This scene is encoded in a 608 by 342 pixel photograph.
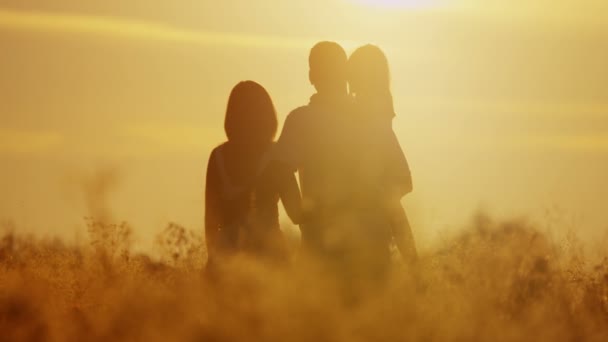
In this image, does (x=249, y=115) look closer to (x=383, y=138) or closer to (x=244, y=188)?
(x=244, y=188)

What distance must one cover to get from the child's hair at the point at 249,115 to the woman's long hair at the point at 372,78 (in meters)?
0.87

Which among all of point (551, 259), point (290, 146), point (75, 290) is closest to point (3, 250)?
point (75, 290)

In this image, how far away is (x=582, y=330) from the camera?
782 cm

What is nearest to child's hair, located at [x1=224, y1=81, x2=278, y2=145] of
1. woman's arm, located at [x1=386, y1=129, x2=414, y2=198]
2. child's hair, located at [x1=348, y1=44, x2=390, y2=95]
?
child's hair, located at [x1=348, y1=44, x2=390, y2=95]

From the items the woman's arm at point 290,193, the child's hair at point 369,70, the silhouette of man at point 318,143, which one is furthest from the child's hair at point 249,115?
the child's hair at point 369,70

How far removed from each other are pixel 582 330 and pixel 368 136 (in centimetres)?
170

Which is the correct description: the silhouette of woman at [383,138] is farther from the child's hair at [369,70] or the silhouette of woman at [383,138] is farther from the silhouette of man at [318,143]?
the silhouette of man at [318,143]

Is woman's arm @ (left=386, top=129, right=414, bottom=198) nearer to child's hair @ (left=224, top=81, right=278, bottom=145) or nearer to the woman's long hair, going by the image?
the woman's long hair

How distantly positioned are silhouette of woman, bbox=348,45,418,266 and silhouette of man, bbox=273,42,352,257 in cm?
11

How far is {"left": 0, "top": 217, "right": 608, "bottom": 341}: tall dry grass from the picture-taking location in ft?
24.1

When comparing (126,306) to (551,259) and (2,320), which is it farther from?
(551,259)

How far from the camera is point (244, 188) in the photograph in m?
9.45

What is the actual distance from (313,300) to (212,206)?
2.12 metres

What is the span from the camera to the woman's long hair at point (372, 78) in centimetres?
867
